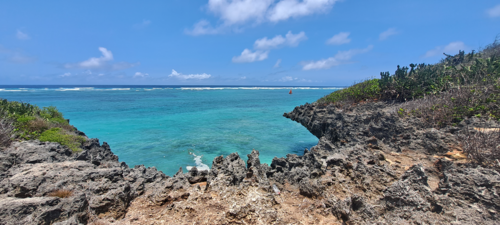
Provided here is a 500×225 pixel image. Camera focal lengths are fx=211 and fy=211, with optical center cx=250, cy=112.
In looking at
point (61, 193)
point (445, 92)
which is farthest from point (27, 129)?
point (445, 92)

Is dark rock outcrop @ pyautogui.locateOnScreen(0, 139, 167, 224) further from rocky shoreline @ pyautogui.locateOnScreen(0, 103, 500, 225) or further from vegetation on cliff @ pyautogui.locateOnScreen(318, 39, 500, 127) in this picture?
vegetation on cliff @ pyautogui.locateOnScreen(318, 39, 500, 127)

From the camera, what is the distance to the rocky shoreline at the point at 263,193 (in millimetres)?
3432

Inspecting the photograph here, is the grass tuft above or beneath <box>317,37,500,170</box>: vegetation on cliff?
beneath

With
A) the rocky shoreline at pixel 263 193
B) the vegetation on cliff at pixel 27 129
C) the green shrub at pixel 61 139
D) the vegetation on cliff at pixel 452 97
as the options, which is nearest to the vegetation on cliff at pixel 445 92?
the vegetation on cliff at pixel 452 97

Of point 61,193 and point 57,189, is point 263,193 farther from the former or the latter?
point 57,189

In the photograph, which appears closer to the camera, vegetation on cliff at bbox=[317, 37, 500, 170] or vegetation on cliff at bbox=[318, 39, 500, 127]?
vegetation on cliff at bbox=[317, 37, 500, 170]

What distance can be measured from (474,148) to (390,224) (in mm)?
3226

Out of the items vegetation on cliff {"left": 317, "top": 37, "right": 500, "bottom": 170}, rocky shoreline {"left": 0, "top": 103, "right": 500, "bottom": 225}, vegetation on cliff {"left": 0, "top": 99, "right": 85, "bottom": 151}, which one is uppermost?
vegetation on cliff {"left": 317, "top": 37, "right": 500, "bottom": 170}

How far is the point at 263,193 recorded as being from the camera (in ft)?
13.9

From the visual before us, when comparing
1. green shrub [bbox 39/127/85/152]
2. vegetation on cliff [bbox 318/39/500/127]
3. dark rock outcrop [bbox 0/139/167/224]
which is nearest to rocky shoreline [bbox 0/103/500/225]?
dark rock outcrop [bbox 0/139/167/224]

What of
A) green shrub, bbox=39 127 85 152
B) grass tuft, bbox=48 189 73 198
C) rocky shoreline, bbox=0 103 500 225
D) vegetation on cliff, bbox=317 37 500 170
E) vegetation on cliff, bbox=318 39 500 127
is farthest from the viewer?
green shrub, bbox=39 127 85 152

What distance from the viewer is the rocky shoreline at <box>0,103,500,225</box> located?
135 inches

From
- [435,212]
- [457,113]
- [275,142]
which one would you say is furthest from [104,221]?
[275,142]

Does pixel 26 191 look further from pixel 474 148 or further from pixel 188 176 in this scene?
pixel 474 148
